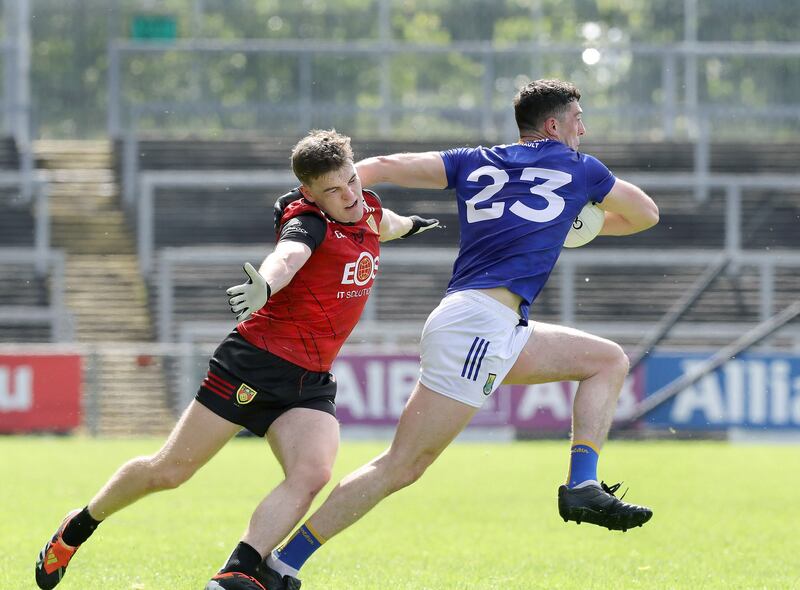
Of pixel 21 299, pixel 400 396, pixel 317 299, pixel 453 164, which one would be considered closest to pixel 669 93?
pixel 400 396

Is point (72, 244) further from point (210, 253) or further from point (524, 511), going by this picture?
point (524, 511)

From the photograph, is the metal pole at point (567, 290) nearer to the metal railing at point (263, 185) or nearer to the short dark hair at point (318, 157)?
the metal railing at point (263, 185)

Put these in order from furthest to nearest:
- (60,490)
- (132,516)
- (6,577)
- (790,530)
A: (60,490), (132,516), (790,530), (6,577)

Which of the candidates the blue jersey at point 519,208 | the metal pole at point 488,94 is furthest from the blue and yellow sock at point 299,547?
the metal pole at point 488,94

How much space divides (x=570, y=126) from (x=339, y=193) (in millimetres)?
1168

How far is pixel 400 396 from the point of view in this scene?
16.7 meters

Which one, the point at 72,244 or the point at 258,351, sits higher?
the point at 258,351

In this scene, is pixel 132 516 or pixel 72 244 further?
pixel 72 244

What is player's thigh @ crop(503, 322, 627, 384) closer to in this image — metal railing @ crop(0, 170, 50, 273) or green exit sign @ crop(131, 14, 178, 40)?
metal railing @ crop(0, 170, 50, 273)

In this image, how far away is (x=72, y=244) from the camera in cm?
2344

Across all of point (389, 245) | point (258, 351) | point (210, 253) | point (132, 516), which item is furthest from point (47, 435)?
point (258, 351)

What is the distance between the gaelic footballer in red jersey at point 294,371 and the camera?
595 centimetres

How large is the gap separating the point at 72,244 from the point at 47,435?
668 cm

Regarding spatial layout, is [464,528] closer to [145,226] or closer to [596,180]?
[596,180]
